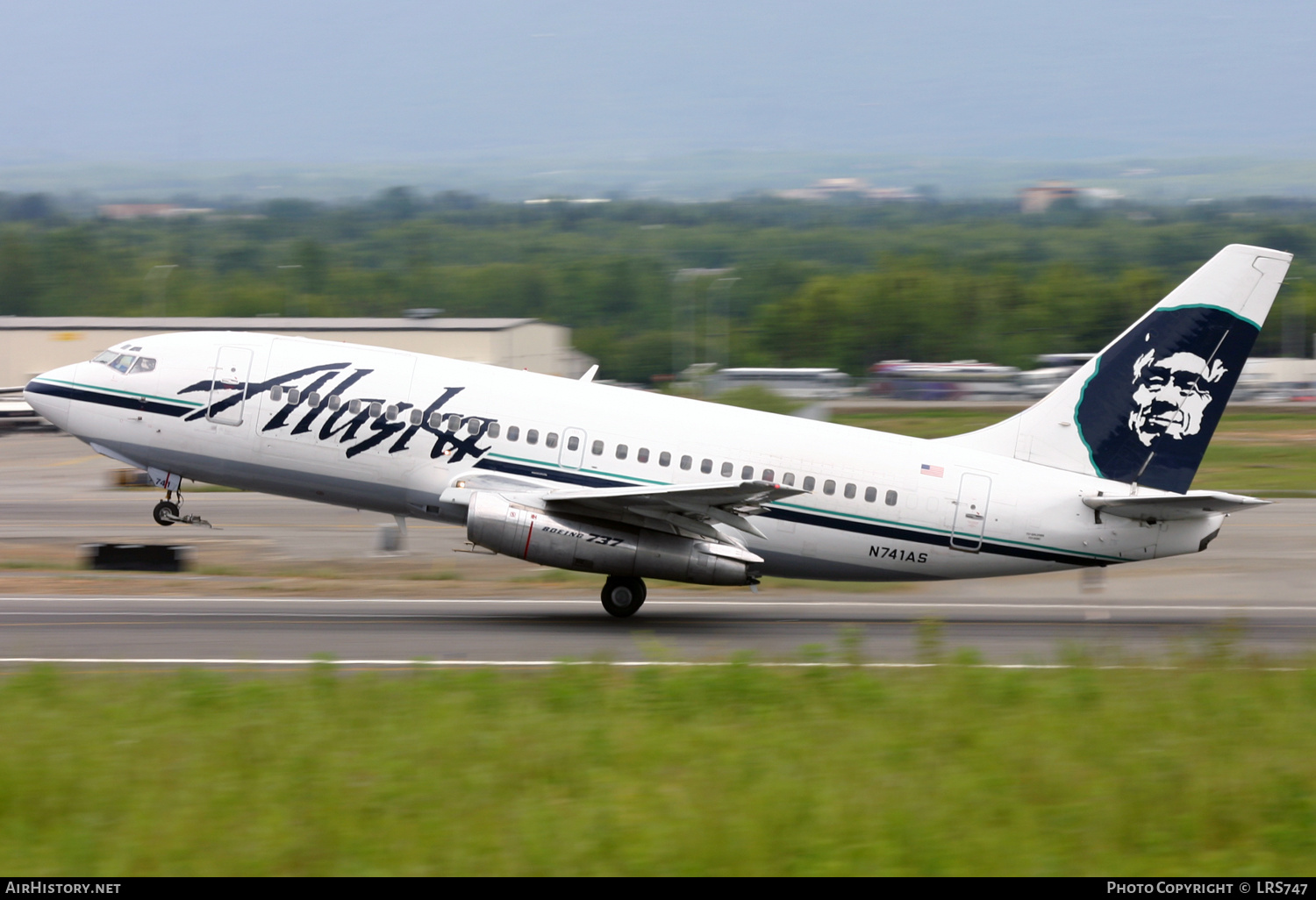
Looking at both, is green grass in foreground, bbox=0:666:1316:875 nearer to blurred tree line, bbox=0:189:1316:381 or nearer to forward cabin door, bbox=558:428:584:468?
forward cabin door, bbox=558:428:584:468

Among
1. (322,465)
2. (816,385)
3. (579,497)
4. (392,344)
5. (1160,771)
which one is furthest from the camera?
(816,385)

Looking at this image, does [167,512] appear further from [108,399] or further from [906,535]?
[906,535]

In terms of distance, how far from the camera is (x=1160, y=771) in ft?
35.1

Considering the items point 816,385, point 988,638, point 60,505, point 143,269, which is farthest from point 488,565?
point 143,269

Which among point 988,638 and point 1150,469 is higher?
point 1150,469

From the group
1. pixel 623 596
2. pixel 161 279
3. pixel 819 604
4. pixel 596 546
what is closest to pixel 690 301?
pixel 161 279

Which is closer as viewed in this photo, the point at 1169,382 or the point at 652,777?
the point at 652,777

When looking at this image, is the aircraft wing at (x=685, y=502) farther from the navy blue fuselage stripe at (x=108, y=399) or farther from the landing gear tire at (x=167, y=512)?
the landing gear tire at (x=167, y=512)

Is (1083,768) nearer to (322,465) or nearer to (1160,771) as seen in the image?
(1160,771)

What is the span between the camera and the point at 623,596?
75.7 feet

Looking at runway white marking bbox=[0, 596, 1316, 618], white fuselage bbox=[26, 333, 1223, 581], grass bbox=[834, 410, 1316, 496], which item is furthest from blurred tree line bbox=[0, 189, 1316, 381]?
white fuselage bbox=[26, 333, 1223, 581]

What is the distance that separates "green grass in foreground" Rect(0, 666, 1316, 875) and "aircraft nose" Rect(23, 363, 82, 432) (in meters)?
11.4

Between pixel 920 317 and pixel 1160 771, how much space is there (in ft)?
404

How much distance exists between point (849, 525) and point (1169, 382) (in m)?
6.44
